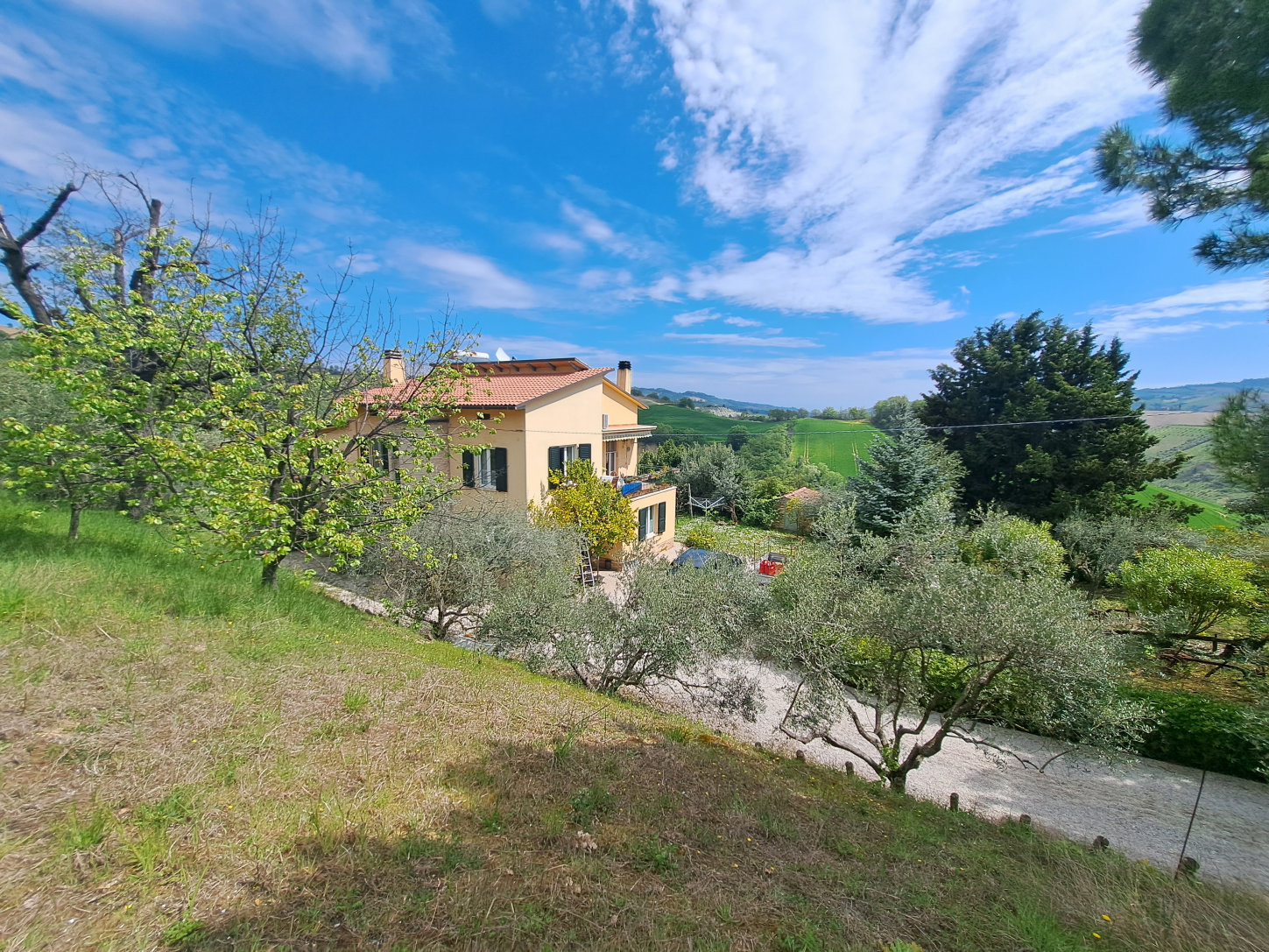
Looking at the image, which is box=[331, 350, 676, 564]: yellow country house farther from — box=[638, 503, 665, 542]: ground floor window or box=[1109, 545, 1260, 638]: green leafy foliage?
box=[1109, 545, 1260, 638]: green leafy foliage

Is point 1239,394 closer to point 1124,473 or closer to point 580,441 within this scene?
point 580,441

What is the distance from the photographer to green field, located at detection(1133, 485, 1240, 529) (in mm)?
19188

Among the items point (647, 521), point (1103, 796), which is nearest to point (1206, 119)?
point (1103, 796)

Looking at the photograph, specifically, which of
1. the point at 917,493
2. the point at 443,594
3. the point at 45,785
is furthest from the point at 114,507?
the point at 917,493

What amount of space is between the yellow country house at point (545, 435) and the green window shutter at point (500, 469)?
3 cm

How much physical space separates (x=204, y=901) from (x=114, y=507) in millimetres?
10989

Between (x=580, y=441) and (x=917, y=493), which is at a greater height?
(x=580, y=441)

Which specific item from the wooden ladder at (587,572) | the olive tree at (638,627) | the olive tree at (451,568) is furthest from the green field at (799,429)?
the olive tree at (638,627)

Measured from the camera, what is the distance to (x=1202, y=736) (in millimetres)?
7562

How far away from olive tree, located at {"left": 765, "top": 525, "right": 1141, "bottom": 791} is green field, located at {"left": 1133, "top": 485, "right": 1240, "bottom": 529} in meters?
19.5

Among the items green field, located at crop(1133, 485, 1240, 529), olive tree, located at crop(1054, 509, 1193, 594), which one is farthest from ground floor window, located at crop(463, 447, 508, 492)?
green field, located at crop(1133, 485, 1240, 529)

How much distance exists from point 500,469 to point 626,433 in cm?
708

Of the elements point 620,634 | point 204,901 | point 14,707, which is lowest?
point 620,634

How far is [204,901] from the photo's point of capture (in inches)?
91.1
